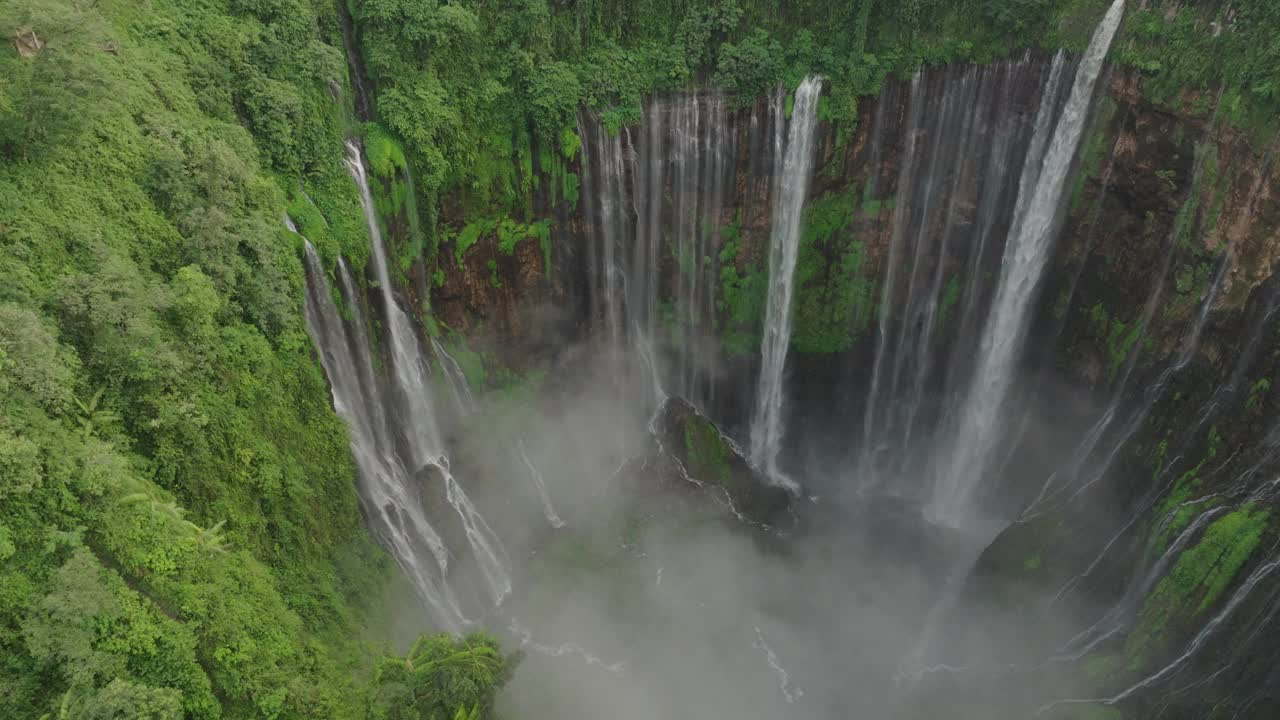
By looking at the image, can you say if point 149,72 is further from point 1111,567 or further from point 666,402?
point 1111,567

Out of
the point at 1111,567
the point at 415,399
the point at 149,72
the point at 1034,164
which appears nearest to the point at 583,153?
the point at 415,399

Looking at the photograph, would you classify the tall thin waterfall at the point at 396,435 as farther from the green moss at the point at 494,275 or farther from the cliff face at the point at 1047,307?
the green moss at the point at 494,275

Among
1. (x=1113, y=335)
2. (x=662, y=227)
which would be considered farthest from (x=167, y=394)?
(x=1113, y=335)

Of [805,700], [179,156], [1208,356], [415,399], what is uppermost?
[179,156]

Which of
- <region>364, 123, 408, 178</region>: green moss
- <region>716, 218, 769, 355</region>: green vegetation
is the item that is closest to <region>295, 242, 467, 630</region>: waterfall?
<region>364, 123, 408, 178</region>: green moss

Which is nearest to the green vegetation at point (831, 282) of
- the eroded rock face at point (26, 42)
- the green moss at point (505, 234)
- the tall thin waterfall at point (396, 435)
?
the green moss at point (505, 234)

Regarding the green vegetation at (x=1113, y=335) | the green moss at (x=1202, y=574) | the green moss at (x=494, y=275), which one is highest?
the green moss at (x=494, y=275)
